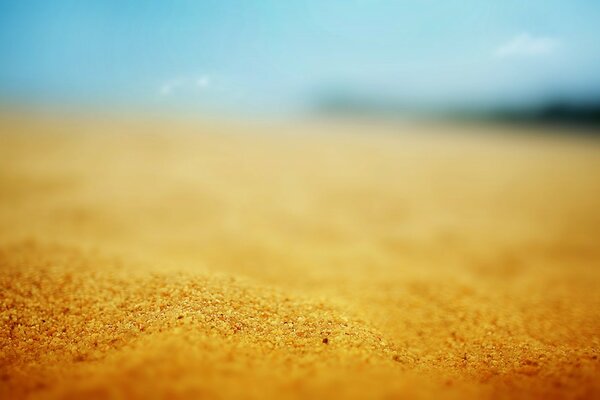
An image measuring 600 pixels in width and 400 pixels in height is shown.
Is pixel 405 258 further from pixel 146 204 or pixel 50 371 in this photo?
pixel 146 204

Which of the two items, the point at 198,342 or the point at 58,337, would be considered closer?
the point at 198,342

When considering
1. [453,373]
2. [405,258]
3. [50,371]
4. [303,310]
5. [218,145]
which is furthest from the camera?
[218,145]

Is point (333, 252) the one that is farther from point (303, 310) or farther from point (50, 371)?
point (50, 371)

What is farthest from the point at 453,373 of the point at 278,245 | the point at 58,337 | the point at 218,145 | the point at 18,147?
the point at 18,147

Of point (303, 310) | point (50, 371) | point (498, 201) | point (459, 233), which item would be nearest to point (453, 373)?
point (303, 310)

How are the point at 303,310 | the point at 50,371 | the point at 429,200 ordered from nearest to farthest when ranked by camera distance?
the point at 50,371
the point at 303,310
the point at 429,200

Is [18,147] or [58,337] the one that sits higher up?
[18,147]

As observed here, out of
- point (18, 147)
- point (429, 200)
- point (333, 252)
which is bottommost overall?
point (333, 252)
